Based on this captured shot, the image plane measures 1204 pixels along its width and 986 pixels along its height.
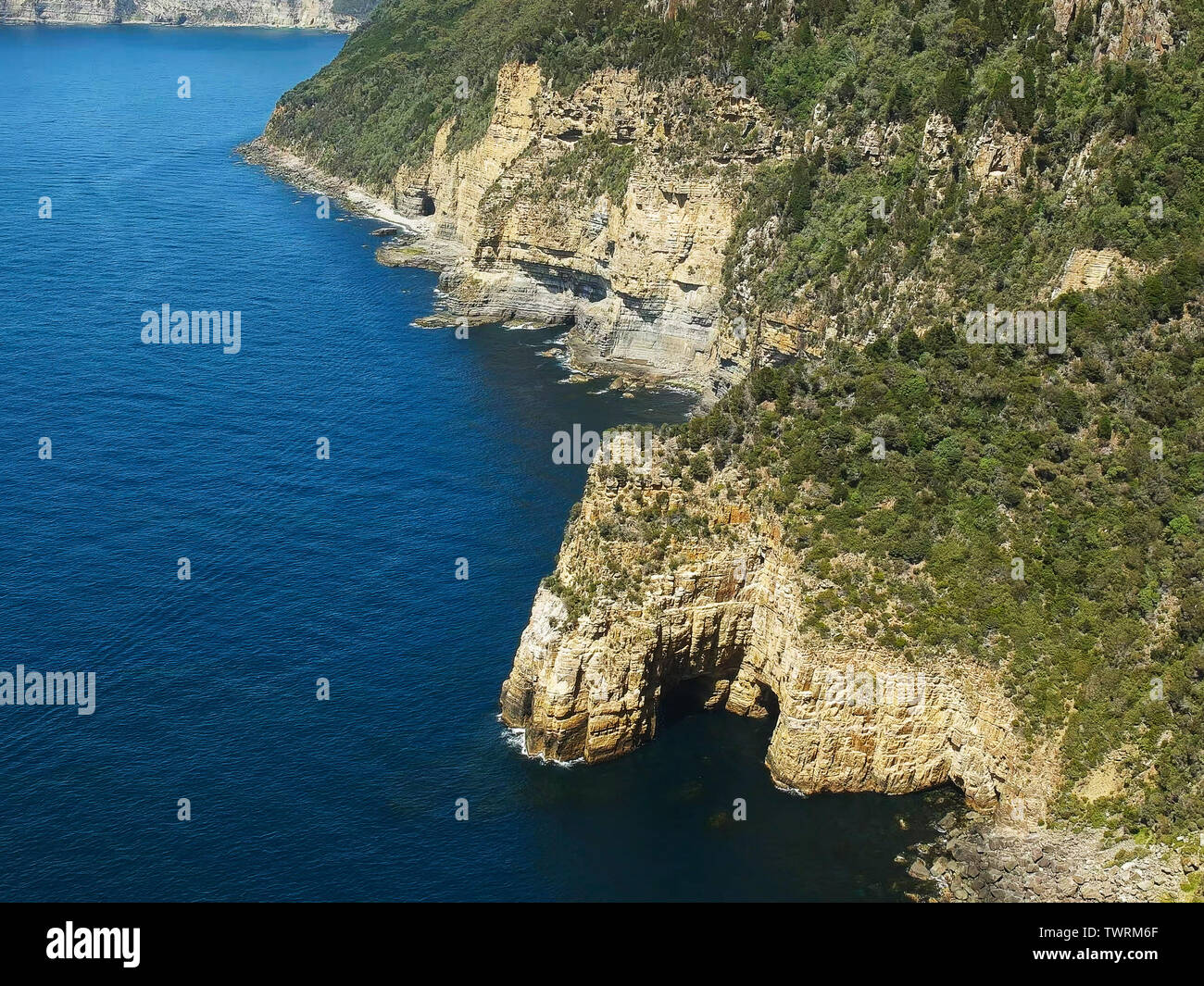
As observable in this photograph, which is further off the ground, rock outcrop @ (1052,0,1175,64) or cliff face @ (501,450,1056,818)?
rock outcrop @ (1052,0,1175,64)

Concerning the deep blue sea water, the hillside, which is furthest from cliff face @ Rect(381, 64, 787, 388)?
the hillside

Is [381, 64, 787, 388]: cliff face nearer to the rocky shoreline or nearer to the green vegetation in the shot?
the green vegetation

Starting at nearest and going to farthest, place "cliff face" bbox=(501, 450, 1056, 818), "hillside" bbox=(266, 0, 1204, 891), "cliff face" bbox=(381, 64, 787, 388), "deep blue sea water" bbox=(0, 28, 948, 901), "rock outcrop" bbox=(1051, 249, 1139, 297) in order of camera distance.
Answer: "deep blue sea water" bbox=(0, 28, 948, 901), "hillside" bbox=(266, 0, 1204, 891), "cliff face" bbox=(501, 450, 1056, 818), "rock outcrop" bbox=(1051, 249, 1139, 297), "cliff face" bbox=(381, 64, 787, 388)

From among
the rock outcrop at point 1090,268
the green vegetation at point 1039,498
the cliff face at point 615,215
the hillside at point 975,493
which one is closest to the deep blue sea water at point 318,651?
the hillside at point 975,493

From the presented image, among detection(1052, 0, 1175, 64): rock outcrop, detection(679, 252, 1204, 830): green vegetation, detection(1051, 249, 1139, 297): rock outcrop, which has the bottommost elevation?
detection(679, 252, 1204, 830): green vegetation

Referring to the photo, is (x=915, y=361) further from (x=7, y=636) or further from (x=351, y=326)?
(x=351, y=326)

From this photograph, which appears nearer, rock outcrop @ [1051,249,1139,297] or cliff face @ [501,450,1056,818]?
cliff face @ [501,450,1056,818]
